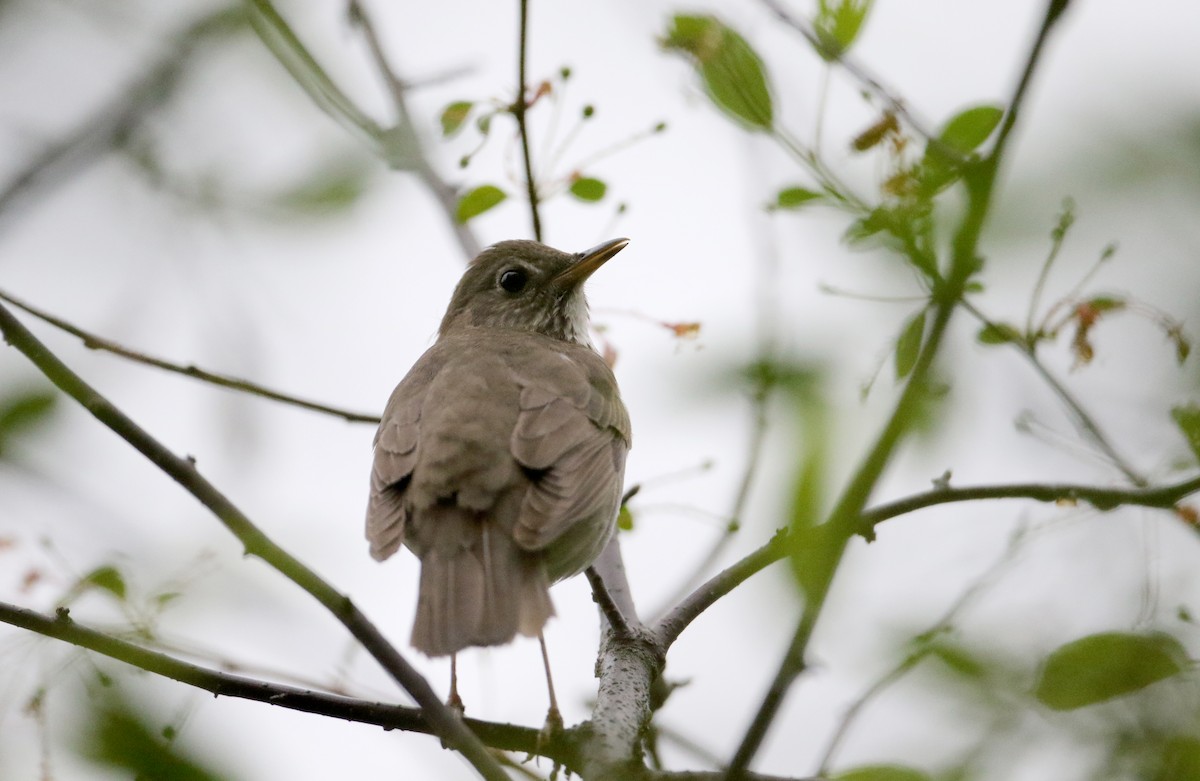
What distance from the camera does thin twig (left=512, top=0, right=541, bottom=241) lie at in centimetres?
478

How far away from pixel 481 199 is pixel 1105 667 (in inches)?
141

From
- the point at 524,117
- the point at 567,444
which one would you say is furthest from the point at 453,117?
the point at 567,444

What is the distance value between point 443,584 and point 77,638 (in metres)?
1.49

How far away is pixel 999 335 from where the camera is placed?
138 inches

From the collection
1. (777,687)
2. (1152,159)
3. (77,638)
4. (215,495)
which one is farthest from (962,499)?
(77,638)

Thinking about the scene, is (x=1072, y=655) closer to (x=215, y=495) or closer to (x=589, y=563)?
(x=215, y=495)

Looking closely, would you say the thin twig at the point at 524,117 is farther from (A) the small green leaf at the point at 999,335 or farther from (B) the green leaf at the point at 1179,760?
(B) the green leaf at the point at 1179,760

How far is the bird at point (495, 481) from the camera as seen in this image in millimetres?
4527

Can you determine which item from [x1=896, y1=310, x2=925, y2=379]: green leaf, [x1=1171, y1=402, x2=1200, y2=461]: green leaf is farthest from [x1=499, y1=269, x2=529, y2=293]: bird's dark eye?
[x1=1171, y1=402, x2=1200, y2=461]: green leaf

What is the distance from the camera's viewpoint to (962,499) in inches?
149

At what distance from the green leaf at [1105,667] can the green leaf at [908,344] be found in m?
0.70

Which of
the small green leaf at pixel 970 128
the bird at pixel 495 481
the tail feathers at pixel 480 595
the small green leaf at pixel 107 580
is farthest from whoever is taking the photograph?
the bird at pixel 495 481

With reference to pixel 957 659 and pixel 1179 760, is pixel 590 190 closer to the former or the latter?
pixel 957 659

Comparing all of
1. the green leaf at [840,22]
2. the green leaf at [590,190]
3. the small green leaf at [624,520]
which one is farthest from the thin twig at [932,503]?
the green leaf at [590,190]
